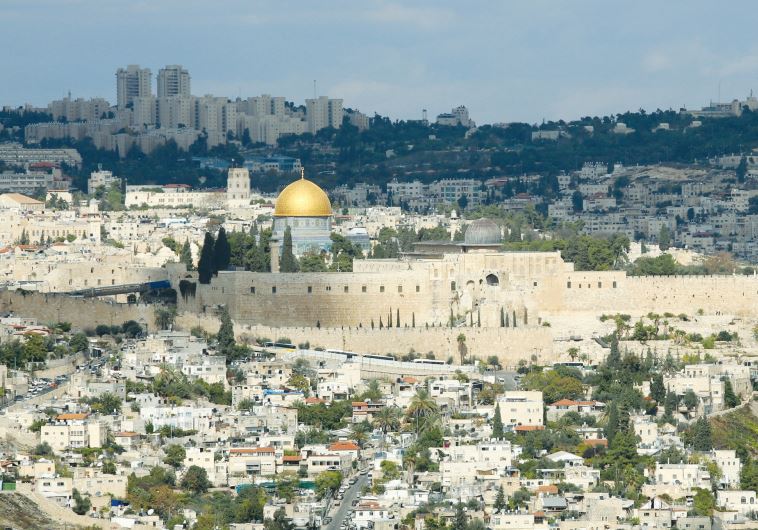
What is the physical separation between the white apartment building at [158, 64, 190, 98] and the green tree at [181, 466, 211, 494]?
9445 centimetres

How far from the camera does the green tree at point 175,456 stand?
197ft

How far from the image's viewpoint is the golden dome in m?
83.3

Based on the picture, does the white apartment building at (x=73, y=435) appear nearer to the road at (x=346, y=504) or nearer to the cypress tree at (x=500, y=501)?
the road at (x=346, y=504)

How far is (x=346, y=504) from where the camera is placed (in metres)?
57.6

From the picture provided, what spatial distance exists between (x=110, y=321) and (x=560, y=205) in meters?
49.3

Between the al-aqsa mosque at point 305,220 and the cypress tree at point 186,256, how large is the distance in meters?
2.24

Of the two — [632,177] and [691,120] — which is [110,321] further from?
[691,120]

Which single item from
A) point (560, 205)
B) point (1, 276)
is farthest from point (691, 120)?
point (1, 276)

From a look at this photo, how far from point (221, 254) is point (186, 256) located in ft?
17.0

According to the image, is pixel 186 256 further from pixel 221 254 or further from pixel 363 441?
pixel 363 441

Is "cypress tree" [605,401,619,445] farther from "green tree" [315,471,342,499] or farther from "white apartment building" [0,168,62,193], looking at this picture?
"white apartment building" [0,168,62,193]

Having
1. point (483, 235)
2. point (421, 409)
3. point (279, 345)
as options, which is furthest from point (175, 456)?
point (483, 235)

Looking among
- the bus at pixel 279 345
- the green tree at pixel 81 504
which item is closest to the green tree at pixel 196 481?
the green tree at pixel 81 504

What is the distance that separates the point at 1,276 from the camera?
281ft
